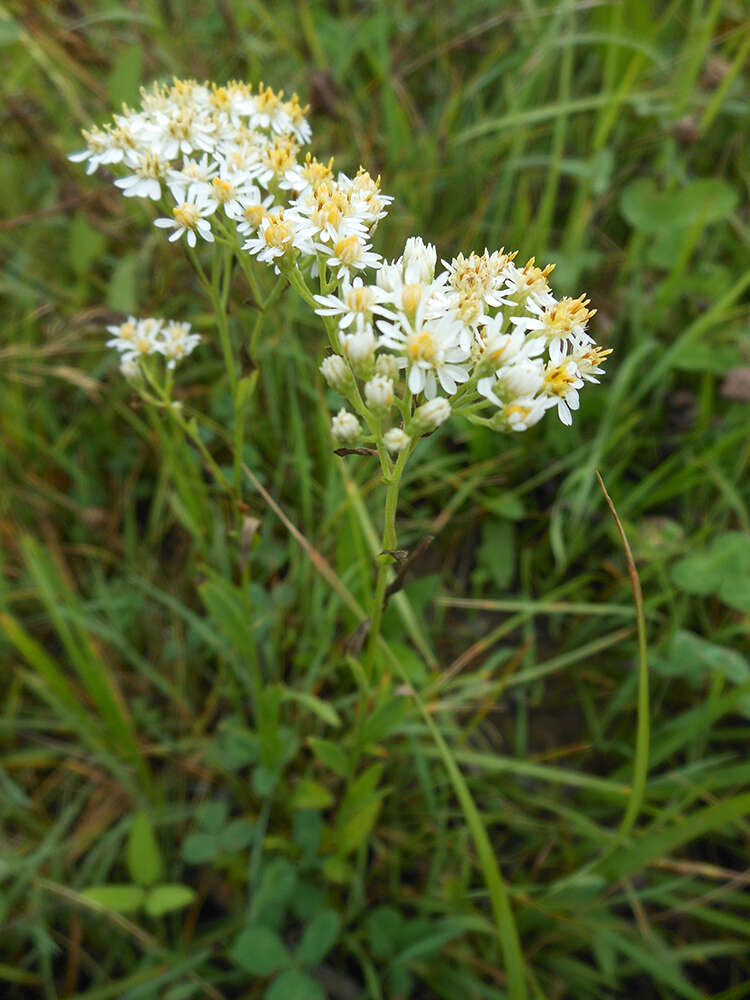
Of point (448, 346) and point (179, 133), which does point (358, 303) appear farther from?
point (179, 133)

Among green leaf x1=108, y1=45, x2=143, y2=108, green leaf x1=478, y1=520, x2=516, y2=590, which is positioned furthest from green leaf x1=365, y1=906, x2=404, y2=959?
green leaf x1=108, y1=45, x2=143, y2=108

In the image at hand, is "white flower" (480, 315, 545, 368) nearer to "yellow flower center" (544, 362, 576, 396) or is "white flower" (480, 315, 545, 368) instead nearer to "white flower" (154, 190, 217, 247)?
"yellow flower center" (544, 362, 576, 396)

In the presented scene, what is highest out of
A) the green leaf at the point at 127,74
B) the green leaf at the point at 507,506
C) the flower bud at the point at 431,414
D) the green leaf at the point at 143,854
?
the green leaf at the point at 127,74

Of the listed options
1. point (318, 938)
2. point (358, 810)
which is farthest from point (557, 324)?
point (318, 938)

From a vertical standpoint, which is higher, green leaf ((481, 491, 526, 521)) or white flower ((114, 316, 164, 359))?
white flower ((114, 316, 164, 359))

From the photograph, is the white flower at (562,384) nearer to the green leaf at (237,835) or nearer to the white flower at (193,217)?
the white flower at (193,217)

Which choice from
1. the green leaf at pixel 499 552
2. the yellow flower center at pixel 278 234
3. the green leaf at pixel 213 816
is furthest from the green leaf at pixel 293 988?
the yellow flower center at pixel 278 234

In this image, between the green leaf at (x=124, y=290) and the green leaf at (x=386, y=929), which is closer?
the green leaf at (x=386, y=929)
